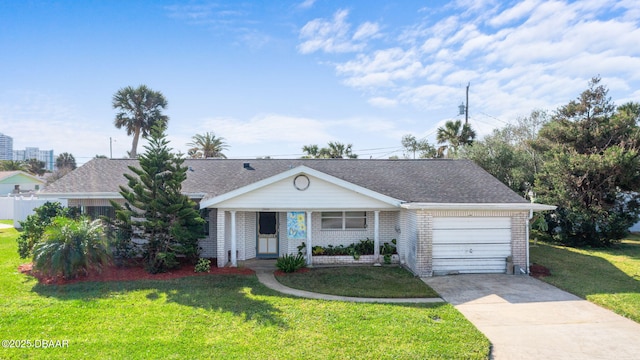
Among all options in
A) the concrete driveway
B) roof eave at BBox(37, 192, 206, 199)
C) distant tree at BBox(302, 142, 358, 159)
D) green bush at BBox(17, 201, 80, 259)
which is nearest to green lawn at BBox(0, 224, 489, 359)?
A: the concrete driveway

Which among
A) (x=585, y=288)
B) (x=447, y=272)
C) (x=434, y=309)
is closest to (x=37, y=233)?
(x=434, y=309)

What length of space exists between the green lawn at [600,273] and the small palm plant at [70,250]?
1409cm

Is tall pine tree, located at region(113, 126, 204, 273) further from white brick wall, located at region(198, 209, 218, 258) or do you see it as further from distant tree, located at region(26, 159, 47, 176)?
distant tree, located at region(26, 159, 47, 176)

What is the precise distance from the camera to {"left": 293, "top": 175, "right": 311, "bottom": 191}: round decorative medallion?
39.5 feet

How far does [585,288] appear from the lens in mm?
9719

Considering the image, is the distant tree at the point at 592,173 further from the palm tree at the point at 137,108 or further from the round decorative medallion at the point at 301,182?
the palm tree at the point at 137,108

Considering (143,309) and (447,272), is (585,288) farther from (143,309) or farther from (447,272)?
(143,309)

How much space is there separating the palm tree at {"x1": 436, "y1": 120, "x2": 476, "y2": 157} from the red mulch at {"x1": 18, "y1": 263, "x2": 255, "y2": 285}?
23.0 metres

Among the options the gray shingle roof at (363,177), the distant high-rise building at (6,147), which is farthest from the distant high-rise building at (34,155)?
the gray shingle roof at (363,177)

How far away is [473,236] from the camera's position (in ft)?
37.7

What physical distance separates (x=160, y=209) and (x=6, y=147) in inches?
6590

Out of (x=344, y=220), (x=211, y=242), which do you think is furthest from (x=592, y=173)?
(x=211, y=242)

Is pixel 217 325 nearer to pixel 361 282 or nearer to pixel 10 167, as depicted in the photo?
pixel 361 282

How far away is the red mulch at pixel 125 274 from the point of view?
1021 centimetres
